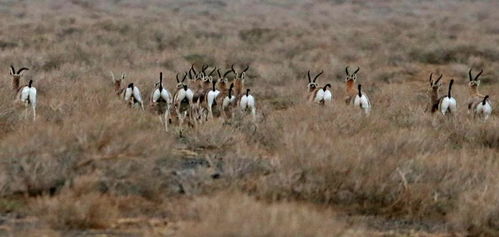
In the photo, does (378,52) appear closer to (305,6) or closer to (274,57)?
(274,57)

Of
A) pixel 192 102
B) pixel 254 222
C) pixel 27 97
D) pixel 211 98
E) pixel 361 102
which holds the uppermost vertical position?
pixel 254 222

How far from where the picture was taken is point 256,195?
8.46 meters

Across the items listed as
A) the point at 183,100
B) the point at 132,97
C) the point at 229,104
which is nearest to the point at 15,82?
the point at 132,97

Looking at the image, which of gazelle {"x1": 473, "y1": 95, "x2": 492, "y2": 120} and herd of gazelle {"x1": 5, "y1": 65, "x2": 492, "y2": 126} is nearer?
gazelle {"x1": 473, "y1": 95, "x2": 492, "y2": 120}

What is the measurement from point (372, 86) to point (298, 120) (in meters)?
12.1

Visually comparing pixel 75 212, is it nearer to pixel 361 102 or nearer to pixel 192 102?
pixel 361 102

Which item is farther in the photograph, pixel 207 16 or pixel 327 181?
pixel 207 16

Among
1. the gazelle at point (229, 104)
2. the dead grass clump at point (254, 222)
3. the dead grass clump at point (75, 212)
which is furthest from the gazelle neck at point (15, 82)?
the dead grass clump at point (254, 222)

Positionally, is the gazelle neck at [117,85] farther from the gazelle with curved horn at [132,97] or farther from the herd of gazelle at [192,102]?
the gazelle with curved horn at [132,97]

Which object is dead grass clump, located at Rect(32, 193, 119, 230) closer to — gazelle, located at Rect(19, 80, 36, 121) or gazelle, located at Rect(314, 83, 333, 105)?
gazelle, located at Rect(19, 80, 36, 121)

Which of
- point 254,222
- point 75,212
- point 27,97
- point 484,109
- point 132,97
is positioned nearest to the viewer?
→ point 254,222

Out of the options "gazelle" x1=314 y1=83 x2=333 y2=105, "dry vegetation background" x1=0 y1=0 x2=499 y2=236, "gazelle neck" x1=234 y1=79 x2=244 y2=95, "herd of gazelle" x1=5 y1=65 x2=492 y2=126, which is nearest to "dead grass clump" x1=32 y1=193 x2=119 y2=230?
"dry vegetation background" x1=0 y1=0 x2=499 y2=236

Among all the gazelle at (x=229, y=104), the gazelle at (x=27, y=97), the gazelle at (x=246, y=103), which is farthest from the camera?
the gazelle at (x=229, y=104)

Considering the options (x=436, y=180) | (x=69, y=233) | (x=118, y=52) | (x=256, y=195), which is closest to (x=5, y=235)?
(x=69, y=233)
